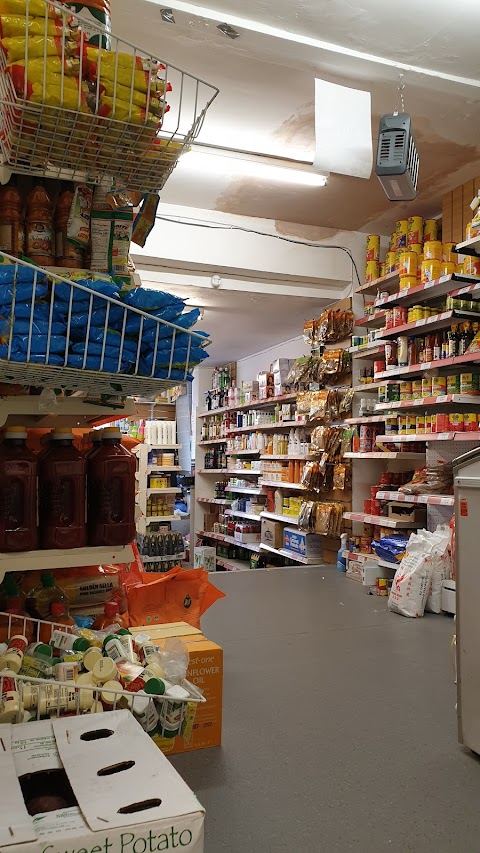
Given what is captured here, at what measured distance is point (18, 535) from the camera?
4.87ft

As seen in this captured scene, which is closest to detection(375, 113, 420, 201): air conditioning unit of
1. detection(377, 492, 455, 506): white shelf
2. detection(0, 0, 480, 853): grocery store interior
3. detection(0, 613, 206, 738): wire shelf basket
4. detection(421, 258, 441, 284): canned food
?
detection(0, 0, 480, 853): grocery store interior

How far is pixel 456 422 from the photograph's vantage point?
4.30 metres

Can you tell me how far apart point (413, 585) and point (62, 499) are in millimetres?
3010

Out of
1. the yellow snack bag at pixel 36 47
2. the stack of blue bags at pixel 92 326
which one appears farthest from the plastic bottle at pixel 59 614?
the yellow snack bag at pixel 36 47

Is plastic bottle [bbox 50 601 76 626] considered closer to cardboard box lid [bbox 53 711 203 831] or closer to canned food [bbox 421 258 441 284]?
cardboard box lid [bbox 53 711 203 831]

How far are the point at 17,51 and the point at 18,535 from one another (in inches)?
39.9

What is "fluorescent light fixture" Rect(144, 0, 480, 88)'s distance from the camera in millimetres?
3129

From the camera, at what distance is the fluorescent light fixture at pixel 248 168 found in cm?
454

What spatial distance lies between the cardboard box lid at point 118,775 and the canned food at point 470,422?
3438 mm

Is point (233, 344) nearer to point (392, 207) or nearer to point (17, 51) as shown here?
point (392, 207)

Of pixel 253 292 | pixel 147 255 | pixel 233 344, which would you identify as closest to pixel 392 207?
pixel 253 292

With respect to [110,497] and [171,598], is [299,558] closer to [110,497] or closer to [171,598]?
[171,598]

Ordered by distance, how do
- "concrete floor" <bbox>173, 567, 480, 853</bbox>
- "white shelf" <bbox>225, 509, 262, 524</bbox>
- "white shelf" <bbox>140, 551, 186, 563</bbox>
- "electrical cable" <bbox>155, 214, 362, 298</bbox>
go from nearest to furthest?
"concrete floor" <bbox>173, 567, 480, 853</bbox>
"electrical cable" <bbox>155, 214, 362, 298</bbox>
"white shelf" <bbox>140, 551, 186, 563</bbox>
"white shelf" <bbox>225, 509, 262, 524</bbox>

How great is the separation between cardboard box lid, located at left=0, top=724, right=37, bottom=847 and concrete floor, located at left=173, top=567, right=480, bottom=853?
2.42ft
